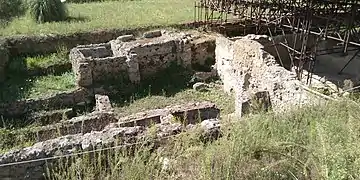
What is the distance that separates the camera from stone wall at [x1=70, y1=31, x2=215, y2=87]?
47.9 feet

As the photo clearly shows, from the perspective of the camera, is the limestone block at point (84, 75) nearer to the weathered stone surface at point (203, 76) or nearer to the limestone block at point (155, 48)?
the limestone block at point (155, 48)

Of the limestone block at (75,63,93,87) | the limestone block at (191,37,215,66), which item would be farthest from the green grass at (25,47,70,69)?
the limestone block at (191,37,215,66)

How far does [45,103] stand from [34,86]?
1.97 metres

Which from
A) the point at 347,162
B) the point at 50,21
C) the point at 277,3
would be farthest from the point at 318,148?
the point at 50,21

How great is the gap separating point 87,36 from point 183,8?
776cm

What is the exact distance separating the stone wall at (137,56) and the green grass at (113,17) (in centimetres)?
285

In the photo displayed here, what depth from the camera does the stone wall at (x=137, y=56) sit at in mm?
14594

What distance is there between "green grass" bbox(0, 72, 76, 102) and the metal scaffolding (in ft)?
27.0

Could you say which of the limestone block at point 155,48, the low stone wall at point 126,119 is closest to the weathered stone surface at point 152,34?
the limestone block at point 155,48

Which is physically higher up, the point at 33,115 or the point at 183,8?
the point at 183,8

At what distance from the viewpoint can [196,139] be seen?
19.5 feet

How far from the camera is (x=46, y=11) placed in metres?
20.4

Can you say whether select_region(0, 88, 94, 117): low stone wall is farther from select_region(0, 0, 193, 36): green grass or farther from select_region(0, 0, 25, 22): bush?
select_region(0, 0, 25, 22): bush

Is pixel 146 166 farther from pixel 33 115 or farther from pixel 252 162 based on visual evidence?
pixel 33 115
